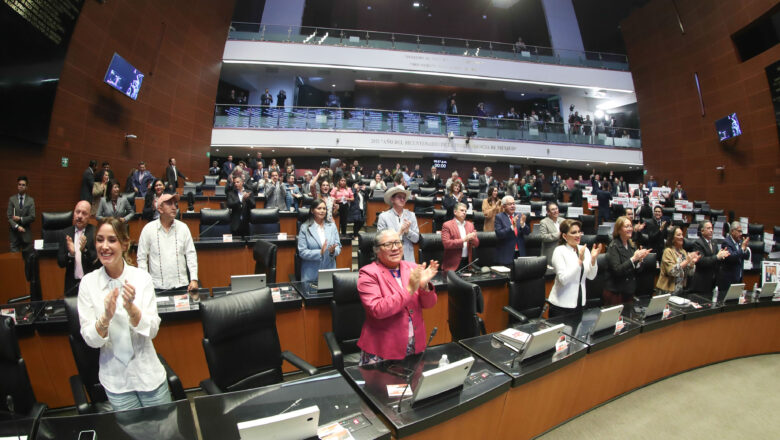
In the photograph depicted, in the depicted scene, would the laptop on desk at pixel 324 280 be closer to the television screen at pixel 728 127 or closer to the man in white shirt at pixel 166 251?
the man in white shirt at pixel 166 251

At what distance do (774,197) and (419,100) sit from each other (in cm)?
1392

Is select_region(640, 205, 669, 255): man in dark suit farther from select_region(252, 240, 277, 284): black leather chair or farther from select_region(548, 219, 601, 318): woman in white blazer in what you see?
select_region(252, 240, 277, 284): black leather chair

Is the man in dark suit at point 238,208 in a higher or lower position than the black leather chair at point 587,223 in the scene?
lower

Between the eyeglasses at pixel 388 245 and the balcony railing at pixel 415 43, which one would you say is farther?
the balcony railing at pixel 415 43

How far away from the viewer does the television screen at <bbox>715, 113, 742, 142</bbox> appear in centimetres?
935

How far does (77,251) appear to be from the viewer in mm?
3172

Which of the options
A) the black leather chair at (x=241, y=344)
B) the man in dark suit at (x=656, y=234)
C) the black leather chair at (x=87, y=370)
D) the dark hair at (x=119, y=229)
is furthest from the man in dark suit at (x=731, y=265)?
the dark hair at (x=119, y=229)

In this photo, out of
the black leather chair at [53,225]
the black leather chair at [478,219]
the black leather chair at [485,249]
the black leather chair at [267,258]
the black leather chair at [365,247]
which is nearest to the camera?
the black leather chair at [267,258]

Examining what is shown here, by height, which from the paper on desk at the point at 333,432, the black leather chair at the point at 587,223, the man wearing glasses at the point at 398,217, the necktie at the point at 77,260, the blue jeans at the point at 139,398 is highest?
the black leather chair at the point at 587,223

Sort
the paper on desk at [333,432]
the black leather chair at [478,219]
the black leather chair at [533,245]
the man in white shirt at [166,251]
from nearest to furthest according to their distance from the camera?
the paper on desk at [333,432], the man in white shirt at [166,251], the black leather chair at [533,245], the black leather chair at [478,219]

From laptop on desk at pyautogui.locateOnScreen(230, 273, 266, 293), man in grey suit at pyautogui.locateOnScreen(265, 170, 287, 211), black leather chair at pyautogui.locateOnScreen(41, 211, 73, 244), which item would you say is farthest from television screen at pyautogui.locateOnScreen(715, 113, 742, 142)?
black leather chair at pyautogui.locateOnScreen(41, 211, 73, 244)

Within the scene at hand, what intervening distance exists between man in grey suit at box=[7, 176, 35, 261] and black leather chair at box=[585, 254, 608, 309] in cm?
810

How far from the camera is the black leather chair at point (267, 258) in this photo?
141 inches

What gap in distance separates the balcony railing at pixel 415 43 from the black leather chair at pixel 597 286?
46.0 ft
